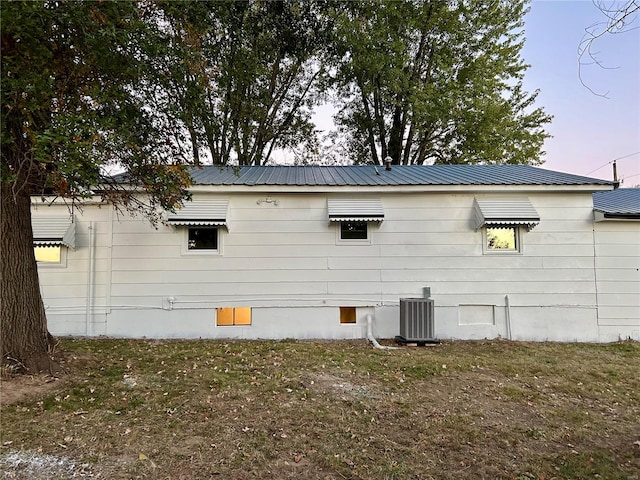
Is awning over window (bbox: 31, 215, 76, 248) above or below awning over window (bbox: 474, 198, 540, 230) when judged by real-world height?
below

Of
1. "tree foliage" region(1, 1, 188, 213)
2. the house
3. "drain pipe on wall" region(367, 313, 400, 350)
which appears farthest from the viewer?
the house

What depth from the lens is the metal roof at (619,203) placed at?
8.13 m

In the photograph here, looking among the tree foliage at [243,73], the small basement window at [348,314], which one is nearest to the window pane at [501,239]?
the small basement window at [348,314]

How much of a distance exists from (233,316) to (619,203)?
952 cm

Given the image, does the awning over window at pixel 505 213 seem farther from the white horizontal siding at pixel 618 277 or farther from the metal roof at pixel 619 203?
the white horizontal siding at pixel 618 277

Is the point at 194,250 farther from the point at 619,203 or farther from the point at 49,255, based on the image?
the point at 619,203

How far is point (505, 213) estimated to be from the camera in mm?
7914

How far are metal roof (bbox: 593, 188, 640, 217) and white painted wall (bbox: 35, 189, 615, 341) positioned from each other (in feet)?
1.72

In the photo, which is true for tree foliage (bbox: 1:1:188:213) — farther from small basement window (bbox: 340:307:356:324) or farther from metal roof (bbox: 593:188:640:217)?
metal roof (bbox: 593:188:640:217)

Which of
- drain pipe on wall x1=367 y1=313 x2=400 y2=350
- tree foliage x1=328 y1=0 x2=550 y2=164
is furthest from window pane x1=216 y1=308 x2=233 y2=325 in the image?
tree foliage x1=328 y1=0 x2=550 y2=164

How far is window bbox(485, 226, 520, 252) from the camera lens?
8.35m

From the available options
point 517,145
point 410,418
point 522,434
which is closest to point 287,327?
point 410,418

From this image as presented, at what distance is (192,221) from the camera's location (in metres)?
7.72

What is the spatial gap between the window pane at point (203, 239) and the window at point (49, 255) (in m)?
2.75
